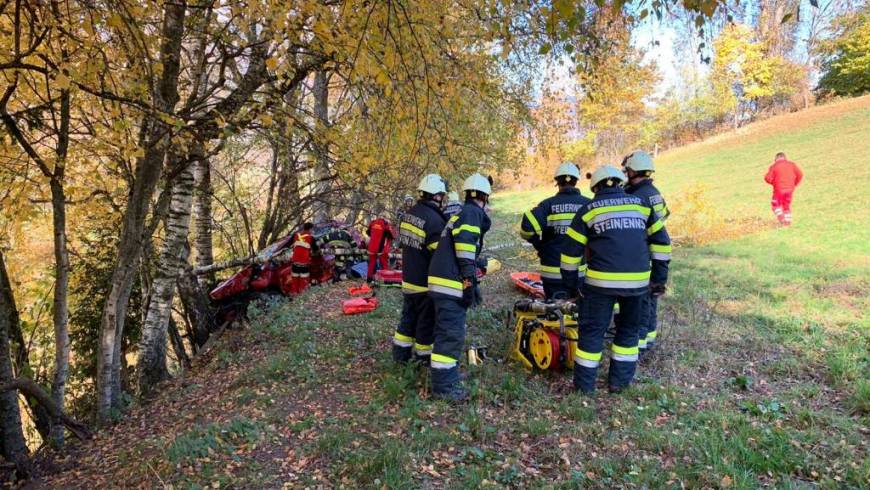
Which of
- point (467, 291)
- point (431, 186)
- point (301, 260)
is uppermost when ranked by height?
point (431, 186)

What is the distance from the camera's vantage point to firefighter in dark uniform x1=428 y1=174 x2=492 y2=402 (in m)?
4.64

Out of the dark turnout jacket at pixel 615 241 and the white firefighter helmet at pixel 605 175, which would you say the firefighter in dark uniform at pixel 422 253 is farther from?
the white firefighter helmet at pixel 605 175

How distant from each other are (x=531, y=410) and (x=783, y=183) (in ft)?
35.3

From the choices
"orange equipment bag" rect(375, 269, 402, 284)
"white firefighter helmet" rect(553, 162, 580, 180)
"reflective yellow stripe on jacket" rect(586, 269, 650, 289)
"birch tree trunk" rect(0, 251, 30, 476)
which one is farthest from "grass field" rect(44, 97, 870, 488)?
"white firefighter helmet" rect(553, 162, 580, 180)

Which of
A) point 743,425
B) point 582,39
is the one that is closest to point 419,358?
point 743,425

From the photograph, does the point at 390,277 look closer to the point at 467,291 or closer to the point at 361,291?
the point at 361,291

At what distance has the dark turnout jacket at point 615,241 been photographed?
4.46 metres

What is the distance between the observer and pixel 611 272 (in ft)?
14.6

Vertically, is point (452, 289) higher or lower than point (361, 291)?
higher

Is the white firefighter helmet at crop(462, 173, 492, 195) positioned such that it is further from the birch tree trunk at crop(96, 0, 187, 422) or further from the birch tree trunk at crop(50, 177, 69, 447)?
the birch tree trunk at crop(50, 177, 69, 447)

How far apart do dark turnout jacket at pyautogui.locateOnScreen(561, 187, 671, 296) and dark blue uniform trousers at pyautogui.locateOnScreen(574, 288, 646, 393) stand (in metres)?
0.14

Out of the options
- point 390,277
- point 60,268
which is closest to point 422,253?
point 60,268

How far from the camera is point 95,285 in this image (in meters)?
9.38

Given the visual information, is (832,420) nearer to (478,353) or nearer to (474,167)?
(478,353)
